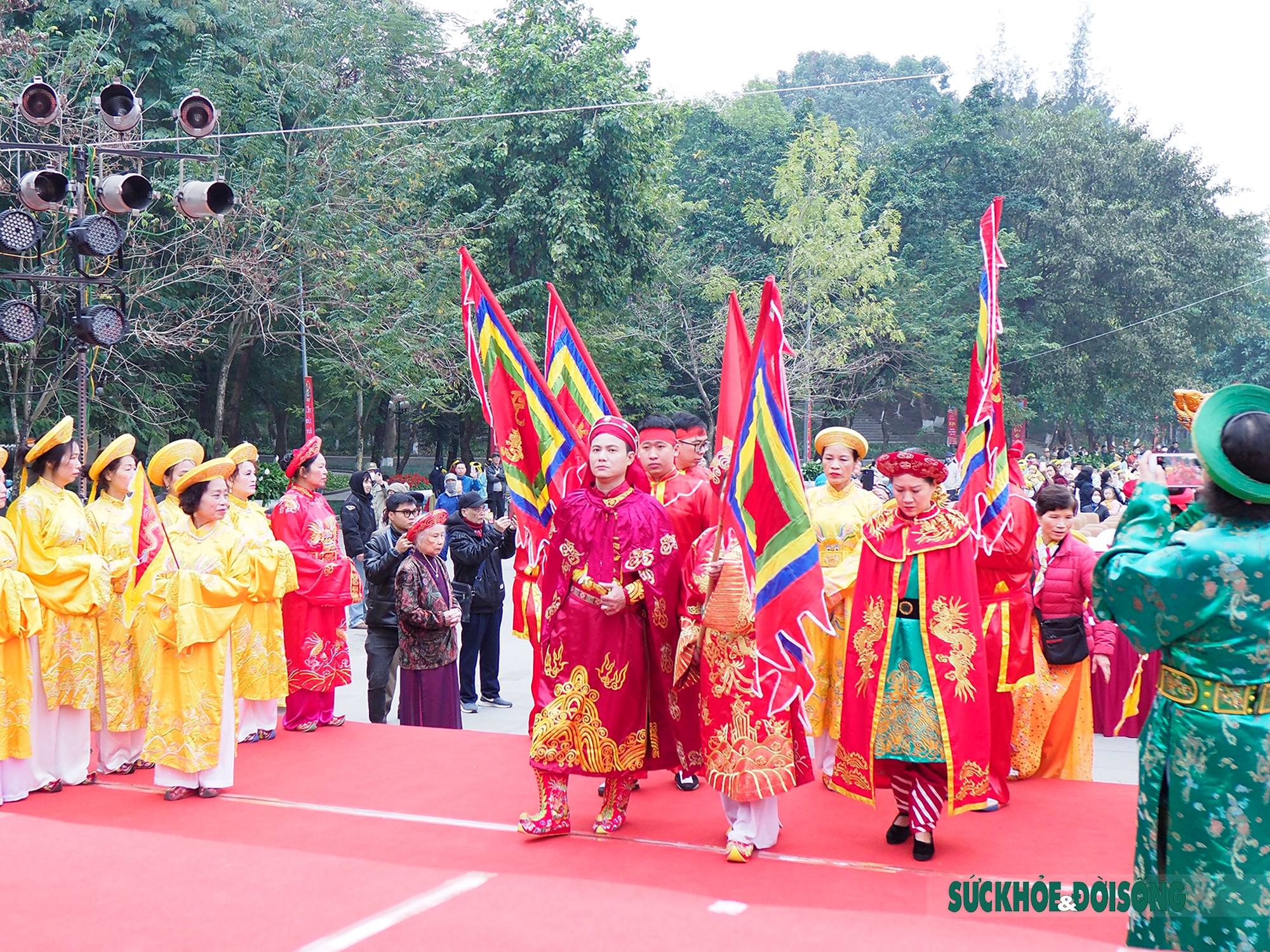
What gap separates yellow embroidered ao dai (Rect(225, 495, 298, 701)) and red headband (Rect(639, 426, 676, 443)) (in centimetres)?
217

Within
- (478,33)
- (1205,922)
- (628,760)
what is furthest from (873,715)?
(478,33)

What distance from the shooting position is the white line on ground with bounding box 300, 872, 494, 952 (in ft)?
10.9

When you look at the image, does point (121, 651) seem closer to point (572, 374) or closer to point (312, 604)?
point (312, 604)

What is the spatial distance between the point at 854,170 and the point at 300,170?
53.5 feet

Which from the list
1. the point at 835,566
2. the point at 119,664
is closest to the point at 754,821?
the point at 835,566

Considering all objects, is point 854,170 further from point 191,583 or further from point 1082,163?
point 191,583

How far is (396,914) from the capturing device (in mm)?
3553

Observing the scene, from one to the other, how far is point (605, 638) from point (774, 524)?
0.91 m

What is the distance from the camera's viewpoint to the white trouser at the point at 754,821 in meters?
4.48

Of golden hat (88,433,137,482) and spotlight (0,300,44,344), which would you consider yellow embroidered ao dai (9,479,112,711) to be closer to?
golden hat (88,433,137,482)

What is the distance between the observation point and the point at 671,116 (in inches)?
1002

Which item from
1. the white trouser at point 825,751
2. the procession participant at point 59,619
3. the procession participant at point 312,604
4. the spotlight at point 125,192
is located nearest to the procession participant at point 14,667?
the procession participant at point 59,619

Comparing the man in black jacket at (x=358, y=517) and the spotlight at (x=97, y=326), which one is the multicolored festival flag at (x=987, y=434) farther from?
the spotlight at (x=97, y=326)

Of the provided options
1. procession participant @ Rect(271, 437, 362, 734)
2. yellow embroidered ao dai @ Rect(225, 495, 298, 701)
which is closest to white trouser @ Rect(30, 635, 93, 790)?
yellow embroidered ao dai @ Rect(225, 495, 298, 701)
